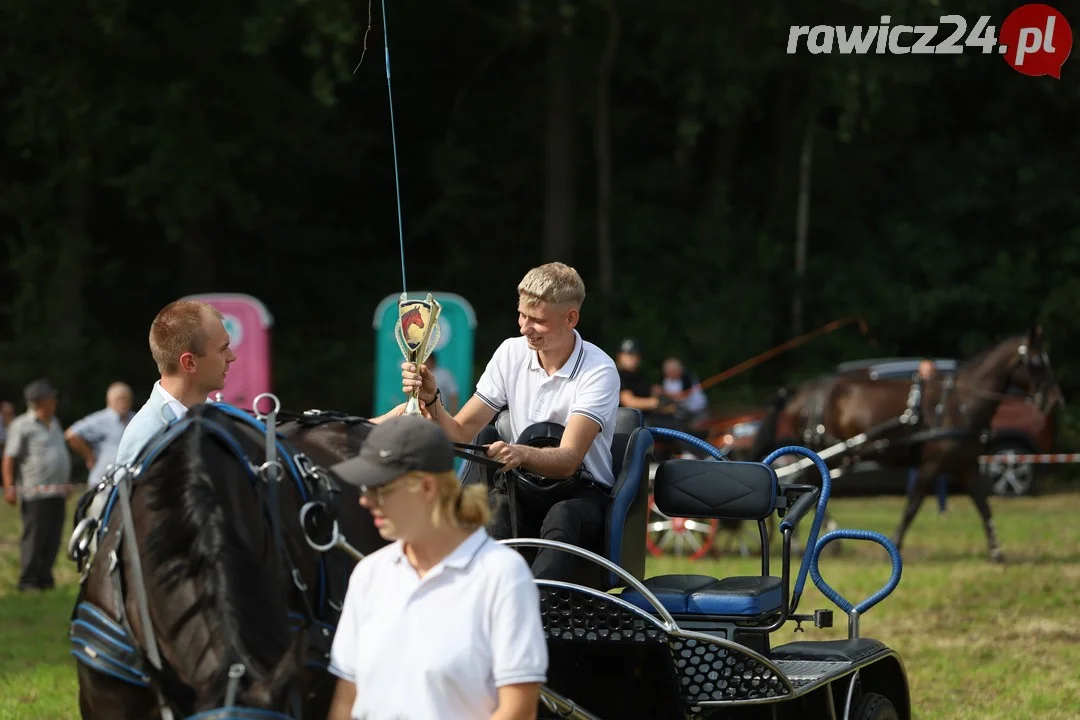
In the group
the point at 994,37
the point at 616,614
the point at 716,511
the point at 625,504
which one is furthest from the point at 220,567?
the point at 994,37

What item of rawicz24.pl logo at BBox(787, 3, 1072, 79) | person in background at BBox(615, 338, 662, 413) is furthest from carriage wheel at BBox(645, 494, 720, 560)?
rawicz24.pl logo at BBox(787, 3, 1072, 79)

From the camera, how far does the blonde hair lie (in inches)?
113

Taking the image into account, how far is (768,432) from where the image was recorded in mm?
14086

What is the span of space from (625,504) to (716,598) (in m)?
0.39

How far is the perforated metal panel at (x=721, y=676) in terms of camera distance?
4.33 meters

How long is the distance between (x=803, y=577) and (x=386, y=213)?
20040 mm

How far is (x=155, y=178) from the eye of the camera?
21.0 m

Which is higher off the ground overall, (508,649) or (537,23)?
(537,23)

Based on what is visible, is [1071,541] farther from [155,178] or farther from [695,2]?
[155,178]

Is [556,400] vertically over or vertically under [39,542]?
over

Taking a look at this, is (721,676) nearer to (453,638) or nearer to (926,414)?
(453,638)

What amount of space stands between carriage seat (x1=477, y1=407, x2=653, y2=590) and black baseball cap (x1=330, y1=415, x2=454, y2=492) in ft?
6.10

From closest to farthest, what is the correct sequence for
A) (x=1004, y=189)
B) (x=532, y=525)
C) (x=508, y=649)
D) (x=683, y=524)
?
(x=508, y=649) < (x=532, y=525) < (x=683, y=524) < (x=1004, y=189)

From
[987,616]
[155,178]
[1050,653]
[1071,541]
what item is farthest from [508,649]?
[155,178]
